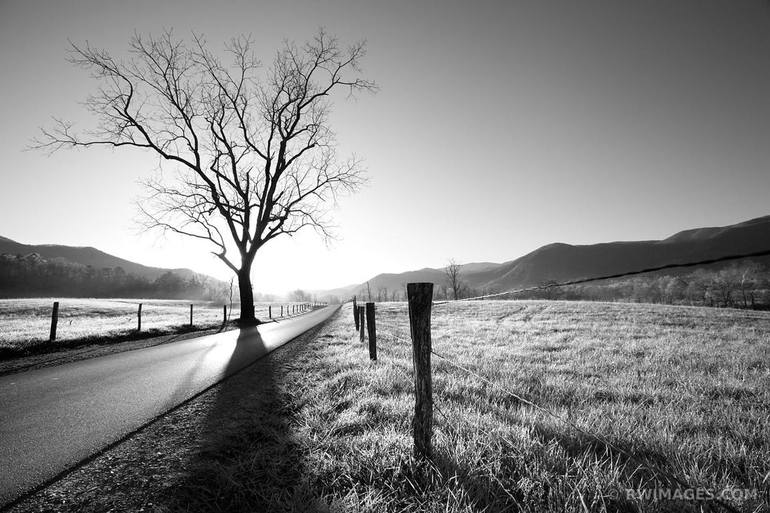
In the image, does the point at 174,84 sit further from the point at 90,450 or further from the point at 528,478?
the point at 528,478

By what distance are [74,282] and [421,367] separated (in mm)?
170425

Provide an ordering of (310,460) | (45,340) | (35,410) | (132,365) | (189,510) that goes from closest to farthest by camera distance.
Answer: (189,510) → (310,460) → (35,410) → (132,365) → (45,340)

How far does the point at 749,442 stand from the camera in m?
2.68

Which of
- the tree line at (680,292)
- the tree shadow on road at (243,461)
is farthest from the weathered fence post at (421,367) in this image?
the tree line at (680,292)

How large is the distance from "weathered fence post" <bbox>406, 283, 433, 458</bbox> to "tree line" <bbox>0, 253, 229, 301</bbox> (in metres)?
119

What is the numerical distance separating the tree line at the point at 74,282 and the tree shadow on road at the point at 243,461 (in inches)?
4608

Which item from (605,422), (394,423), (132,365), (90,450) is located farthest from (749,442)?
(132,365)

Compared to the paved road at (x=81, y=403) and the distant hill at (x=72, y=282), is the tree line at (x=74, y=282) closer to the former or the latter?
the distant hill at (x=72, y=282)

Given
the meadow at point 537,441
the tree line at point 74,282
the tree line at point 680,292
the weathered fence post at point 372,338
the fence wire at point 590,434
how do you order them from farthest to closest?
1. the tree line at point 74,282
2. the tree line at point 680,292
3. the weathered fence post at point 372,338
4. the meadow at point 537,441
5. the fence wire at point 590,434

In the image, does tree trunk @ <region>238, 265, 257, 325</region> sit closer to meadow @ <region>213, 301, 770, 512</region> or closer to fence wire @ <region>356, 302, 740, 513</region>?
meadow @ <region>213, 301, 770, 512</region>

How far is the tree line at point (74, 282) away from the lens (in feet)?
349

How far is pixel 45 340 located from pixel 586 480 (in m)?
12.8

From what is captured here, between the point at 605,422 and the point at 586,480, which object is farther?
the point at 605,422

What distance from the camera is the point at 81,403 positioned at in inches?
145
